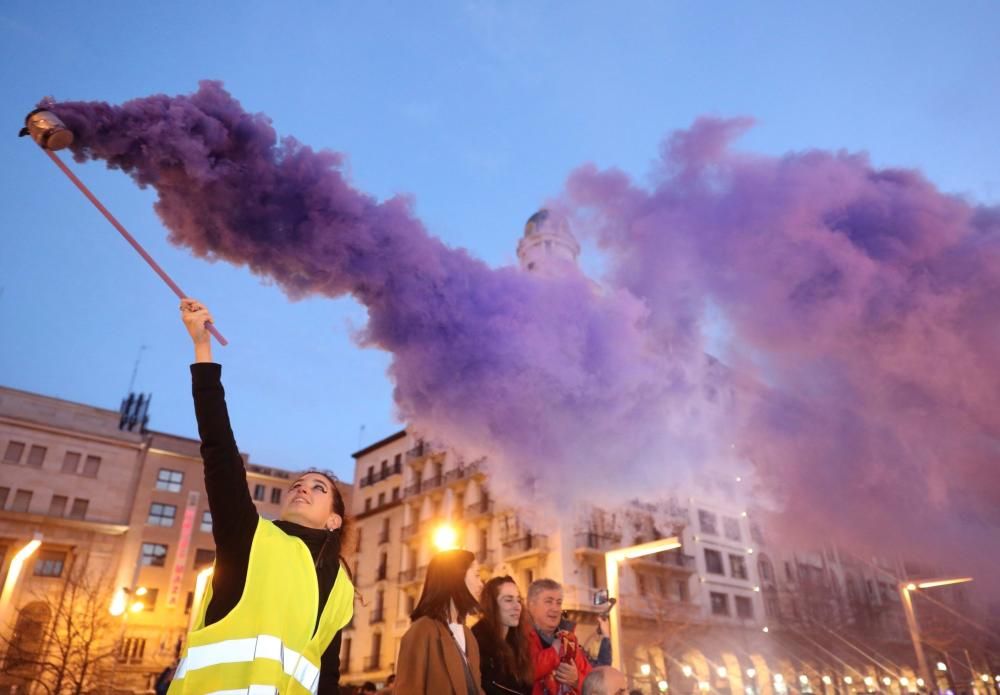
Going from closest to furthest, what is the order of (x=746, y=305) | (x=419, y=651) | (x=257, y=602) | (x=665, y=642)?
1. (x=257, y=602)
2. (x=419, y=651)
3. (x=746, y=305)
4. (x=665, y=642)

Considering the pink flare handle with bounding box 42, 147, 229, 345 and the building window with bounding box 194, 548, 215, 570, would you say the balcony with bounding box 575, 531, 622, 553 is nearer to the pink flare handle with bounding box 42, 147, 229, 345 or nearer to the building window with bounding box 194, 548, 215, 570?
the building window with bounding box 194, 548, 215, 570

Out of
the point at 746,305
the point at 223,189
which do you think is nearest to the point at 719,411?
the point at 746,305

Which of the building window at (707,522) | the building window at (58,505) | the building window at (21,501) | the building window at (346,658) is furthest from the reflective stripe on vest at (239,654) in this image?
the building window at (58,505)

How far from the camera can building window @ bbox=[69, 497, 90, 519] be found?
39.8 meters

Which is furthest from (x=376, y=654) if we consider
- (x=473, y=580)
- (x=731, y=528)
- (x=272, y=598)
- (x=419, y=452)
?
(x=272, y=598)

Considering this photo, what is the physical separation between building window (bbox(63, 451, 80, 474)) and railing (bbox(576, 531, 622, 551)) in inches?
1255

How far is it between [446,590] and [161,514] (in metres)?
45.3

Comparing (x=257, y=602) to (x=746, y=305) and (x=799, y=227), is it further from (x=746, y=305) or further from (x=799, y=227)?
(x=746, y=305)

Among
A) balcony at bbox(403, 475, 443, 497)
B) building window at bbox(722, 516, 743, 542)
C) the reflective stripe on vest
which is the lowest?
the reflective stripe on vest

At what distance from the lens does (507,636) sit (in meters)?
5.25

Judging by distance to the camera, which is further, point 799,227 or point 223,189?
point 799,227

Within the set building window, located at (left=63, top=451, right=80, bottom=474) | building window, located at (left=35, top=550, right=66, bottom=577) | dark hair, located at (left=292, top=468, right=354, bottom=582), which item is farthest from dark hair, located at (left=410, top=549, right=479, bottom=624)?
building window, located at (left=63, top=451, right=80, bottom=474)

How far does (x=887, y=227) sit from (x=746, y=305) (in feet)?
14.2

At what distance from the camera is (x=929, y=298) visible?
701 inches
